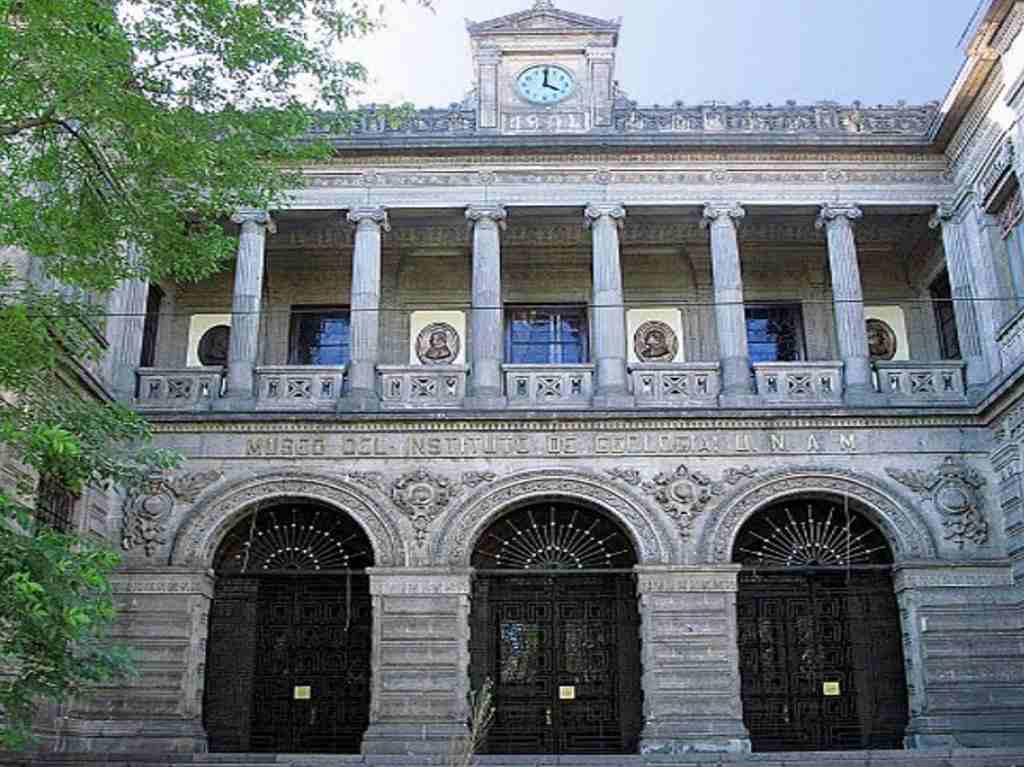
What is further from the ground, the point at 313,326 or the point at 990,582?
the point at 313,326

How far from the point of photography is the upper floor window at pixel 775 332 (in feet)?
65.8

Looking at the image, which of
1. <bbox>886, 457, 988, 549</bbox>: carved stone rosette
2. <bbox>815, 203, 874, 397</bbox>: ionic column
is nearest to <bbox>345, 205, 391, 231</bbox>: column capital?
<bbox>815, 203, 874, 397</bbox>: ionic column

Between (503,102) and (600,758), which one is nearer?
(600,758)

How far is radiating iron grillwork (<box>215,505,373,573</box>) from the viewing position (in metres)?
17.5

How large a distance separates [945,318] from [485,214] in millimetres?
7840

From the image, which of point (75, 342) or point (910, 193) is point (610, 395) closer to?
point (910, 193)

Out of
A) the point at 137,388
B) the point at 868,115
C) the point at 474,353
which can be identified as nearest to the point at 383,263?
the point at 474,353

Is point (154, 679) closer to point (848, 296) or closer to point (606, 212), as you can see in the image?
point (606, 212)

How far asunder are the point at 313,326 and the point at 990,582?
11411mm

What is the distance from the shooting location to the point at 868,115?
61.8 feet

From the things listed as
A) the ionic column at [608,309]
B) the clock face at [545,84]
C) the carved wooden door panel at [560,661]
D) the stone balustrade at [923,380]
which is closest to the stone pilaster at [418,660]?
the carved wooden door panel at [560,661]

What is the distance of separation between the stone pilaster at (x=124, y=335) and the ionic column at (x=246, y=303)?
140 cm

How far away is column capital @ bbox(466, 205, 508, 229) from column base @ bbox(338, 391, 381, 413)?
10.5ft

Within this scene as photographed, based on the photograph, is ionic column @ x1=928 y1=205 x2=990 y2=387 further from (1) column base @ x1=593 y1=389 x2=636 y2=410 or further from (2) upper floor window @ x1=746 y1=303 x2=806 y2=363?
(1) column base @ x1=593 y1=389 x2=636 y2=410
